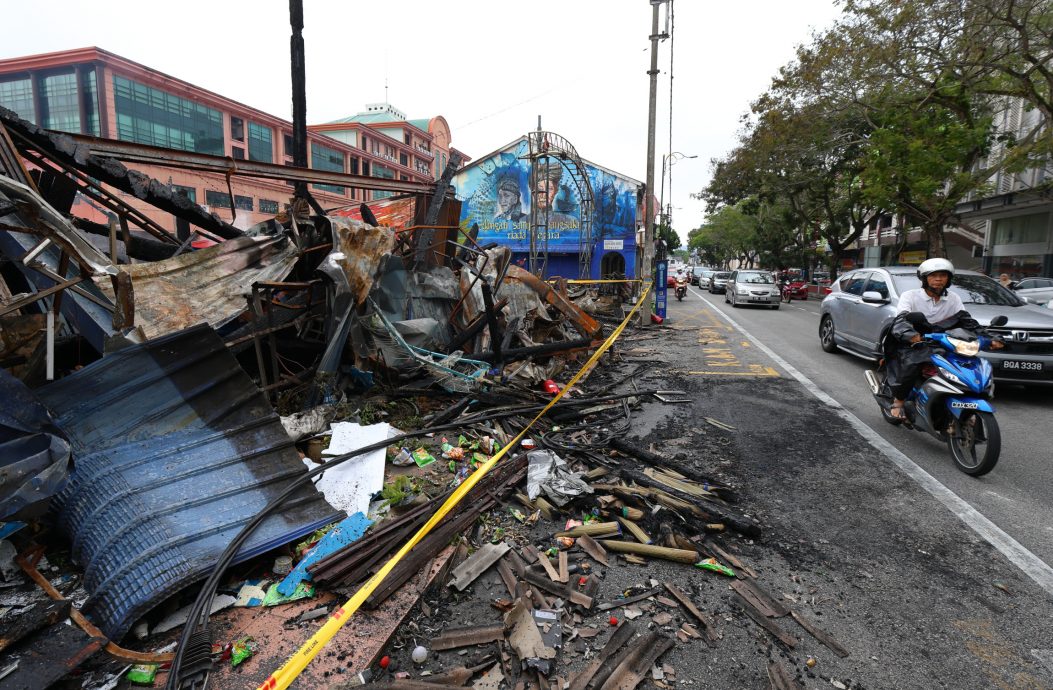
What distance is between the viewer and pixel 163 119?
31.5 meters

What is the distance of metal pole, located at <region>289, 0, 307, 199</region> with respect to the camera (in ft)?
27.2

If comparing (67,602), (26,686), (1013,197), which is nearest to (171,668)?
(26,686)

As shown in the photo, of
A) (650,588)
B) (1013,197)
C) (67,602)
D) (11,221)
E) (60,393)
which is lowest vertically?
(650,588)

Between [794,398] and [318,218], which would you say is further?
[794,398]

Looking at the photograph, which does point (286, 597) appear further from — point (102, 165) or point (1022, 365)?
point (1022, 365)

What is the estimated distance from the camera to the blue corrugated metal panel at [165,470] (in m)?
Result: 2.90

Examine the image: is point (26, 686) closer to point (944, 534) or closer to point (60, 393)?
point (60, 393)

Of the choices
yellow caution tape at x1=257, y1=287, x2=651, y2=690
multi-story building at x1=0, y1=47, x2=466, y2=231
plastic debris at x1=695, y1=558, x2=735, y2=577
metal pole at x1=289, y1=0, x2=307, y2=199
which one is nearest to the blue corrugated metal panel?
yellow caution tape at x1=257, y1=287, x2=651, y2=690

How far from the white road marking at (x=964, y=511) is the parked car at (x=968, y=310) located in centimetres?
92

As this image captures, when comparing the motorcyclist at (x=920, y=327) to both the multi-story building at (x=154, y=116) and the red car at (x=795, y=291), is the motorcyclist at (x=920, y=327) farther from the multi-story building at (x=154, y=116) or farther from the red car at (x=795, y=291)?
the red car at (x=795, y=291)

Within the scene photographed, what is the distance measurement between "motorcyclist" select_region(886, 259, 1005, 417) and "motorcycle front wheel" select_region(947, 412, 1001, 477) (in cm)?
61

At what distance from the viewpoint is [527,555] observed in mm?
3486

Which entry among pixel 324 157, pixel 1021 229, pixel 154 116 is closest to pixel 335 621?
pixel 1021 229

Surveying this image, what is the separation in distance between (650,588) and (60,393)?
3.90 metres
